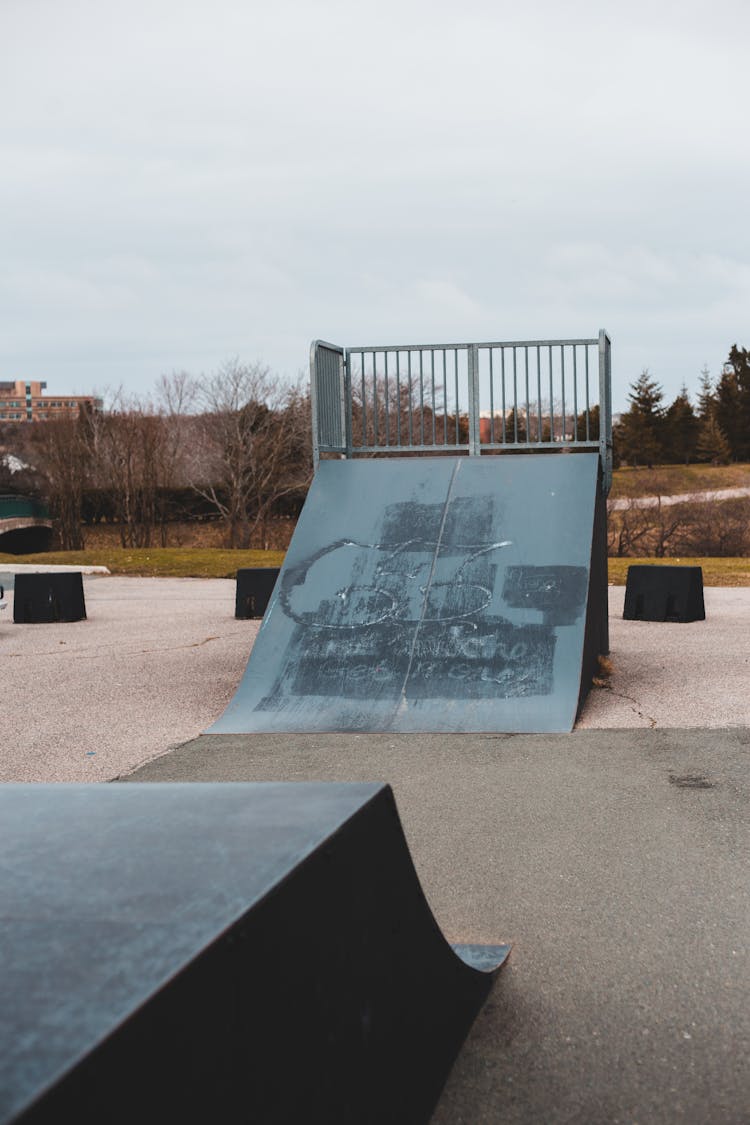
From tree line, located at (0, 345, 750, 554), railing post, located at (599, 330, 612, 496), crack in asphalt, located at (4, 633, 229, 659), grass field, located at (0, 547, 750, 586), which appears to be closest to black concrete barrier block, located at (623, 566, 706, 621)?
railing post, located at (599, 330, 612, 496)

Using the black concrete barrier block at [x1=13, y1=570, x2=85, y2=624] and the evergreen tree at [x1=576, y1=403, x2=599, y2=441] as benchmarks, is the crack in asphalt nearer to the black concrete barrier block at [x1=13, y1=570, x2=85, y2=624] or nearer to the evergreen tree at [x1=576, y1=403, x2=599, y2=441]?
the black concrete barrier block at [x1=13, y1=570, x2=85, y2=624]

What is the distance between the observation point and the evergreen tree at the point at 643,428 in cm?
7366

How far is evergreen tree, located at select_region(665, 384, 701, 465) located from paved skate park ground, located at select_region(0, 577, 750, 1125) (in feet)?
222

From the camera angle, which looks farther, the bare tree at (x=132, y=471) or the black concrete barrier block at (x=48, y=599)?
the bare tree at (x=132, y=471)

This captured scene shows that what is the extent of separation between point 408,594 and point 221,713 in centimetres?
180

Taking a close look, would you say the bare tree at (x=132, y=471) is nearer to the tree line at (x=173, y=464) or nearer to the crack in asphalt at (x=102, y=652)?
the tree line at (x=173, y=464)

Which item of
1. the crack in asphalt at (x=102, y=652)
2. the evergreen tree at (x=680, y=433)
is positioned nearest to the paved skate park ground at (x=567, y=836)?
the crack in asphalt at (x=102, y=652)

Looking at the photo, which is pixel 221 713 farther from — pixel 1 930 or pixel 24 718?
pixel 1 930

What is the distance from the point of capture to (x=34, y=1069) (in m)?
1.50

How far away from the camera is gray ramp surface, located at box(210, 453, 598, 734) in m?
7.96

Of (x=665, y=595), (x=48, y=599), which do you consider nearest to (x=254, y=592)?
(x=48, y=599)

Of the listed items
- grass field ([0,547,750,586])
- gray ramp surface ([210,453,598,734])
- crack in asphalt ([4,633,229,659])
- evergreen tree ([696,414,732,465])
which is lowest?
grass field ([0,547,750,586])

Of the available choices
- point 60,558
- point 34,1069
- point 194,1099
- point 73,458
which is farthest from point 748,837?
point 73,458

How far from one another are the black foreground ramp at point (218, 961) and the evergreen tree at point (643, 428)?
240 feet
